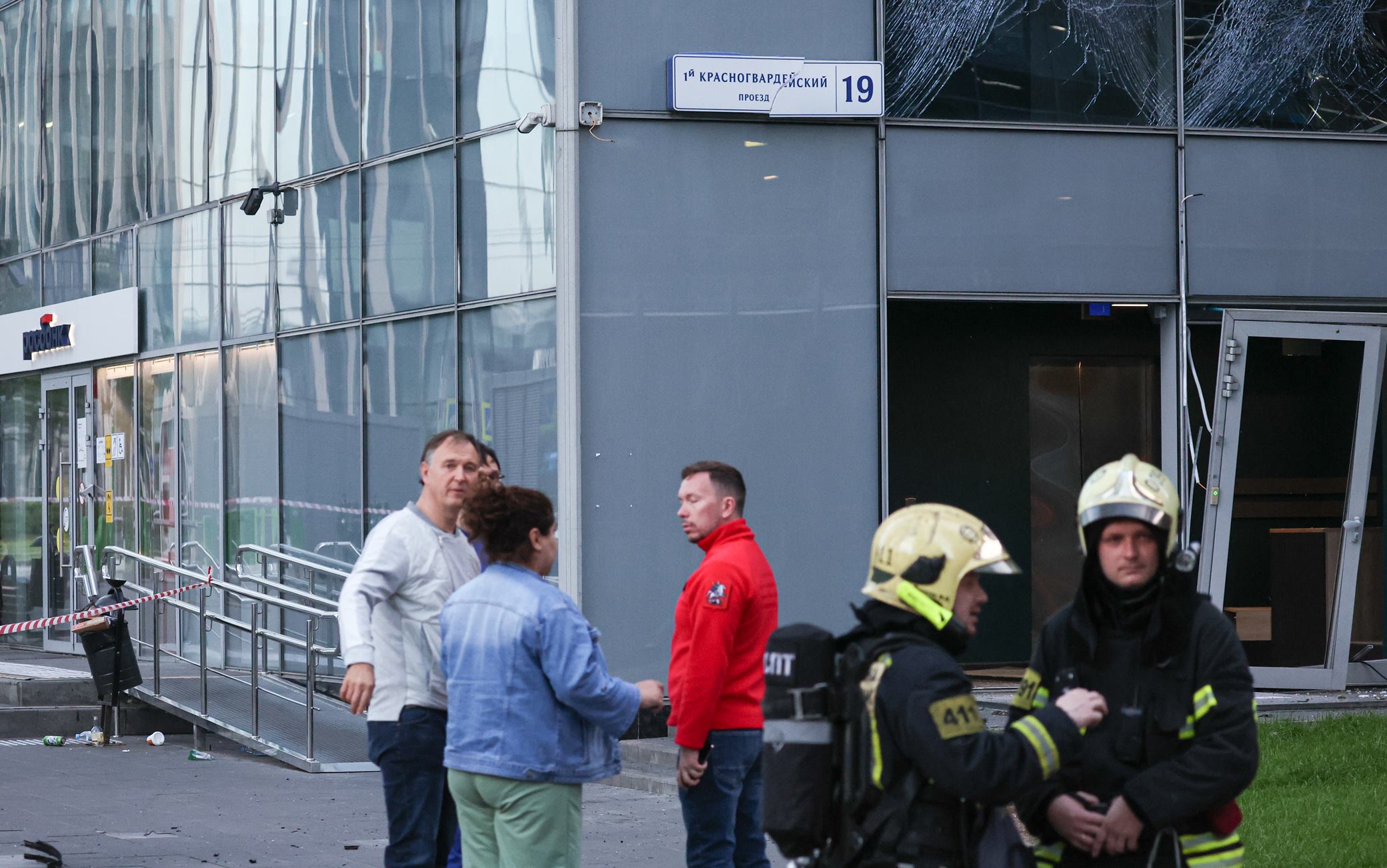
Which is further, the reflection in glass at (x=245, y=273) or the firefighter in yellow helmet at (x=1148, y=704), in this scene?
the reflection in glass at (x=245, y=273)

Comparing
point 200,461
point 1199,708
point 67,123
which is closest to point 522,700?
point 1199,708

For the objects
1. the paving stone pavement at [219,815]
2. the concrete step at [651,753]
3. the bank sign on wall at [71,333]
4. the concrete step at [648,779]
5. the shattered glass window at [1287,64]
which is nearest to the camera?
the paving stone pavement at [219,815]

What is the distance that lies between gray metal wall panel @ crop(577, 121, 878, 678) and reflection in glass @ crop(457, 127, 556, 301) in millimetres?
434

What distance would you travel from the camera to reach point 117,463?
20109mm

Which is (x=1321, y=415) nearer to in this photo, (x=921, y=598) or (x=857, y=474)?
(x=857, y=474)

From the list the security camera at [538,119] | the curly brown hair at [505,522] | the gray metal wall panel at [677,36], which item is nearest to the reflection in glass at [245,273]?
the security camera at [538,119]

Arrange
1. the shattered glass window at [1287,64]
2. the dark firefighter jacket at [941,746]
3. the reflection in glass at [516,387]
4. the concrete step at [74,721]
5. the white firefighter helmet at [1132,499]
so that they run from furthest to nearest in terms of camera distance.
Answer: the concrete step at [74,721] < the shattered glass window at [1287,64] < the reflection in glass at [516,387] < the white firefighter helmet at [1132,499] < the dark firefighter jacket at [941,746]

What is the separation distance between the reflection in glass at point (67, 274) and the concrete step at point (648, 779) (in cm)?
1231

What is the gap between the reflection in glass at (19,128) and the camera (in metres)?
22.2

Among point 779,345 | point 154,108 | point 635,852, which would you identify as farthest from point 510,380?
point 154,108

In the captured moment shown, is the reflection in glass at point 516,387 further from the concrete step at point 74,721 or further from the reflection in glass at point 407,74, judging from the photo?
the concrete step at point 74,721

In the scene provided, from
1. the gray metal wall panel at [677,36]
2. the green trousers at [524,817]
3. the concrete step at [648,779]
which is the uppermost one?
the gray metal wall panel at [677,36]

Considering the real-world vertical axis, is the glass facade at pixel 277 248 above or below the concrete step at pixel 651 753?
above

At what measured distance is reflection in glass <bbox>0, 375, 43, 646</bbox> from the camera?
2200 centimetres
